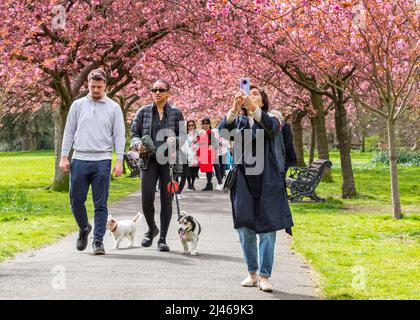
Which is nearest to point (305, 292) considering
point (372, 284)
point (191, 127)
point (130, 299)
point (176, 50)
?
point (372, 284)

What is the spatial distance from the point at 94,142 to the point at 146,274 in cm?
179

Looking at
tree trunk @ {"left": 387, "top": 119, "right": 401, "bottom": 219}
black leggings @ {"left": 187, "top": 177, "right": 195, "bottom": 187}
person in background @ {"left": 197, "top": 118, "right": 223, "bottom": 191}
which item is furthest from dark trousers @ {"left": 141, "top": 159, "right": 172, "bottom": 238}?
black leggings @ {"left": 187, "top": 177, "right": 195, "bottom": 187}

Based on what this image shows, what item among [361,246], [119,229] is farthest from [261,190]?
[361,246]

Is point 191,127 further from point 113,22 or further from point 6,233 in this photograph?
point 6,233

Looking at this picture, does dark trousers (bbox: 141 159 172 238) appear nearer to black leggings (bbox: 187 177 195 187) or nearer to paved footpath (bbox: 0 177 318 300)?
paved footpath (bbox: 0 177 318 300)

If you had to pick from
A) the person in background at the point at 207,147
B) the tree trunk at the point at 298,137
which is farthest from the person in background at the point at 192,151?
the tree trunk at the point at 298,137

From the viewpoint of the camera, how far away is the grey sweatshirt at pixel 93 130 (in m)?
8.09

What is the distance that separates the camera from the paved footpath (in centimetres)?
618

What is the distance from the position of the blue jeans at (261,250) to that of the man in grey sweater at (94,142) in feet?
7.01

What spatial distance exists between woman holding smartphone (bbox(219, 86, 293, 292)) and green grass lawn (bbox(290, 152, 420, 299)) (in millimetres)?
690

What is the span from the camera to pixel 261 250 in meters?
6.44

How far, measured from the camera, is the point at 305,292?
6.45 meters

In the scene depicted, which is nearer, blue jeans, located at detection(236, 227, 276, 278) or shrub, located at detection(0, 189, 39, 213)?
blue jeans, located at detection(236, 227, 276, 278)

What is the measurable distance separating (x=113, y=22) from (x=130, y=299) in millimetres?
14313
